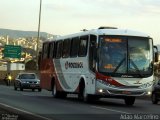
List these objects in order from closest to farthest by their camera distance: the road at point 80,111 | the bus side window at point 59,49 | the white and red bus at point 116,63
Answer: the road at point 80,111, the white and red bus at point 116,63, the bus side window at point 59,49

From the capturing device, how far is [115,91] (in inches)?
985

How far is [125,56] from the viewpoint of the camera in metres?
25.2

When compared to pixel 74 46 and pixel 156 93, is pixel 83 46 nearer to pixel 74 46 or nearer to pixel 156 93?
pixel 74 46

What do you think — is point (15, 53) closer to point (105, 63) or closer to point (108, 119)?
point (105, 63)

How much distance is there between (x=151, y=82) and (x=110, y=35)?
9.42 ft

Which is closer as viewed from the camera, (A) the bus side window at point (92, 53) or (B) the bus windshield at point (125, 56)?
(B) the bus windshield at point (125, 56)

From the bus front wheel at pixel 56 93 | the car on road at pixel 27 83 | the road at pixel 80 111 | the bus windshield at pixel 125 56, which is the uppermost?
the bus windshield at pixel 125 56

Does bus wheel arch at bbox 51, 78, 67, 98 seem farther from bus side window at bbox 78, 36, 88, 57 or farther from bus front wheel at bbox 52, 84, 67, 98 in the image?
bus side window at bbox 78, 36, 88, 57

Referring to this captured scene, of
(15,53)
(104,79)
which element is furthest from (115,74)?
(15,53)

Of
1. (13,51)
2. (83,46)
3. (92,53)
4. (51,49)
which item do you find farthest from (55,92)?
(13,51)

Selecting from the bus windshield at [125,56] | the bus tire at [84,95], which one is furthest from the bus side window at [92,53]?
the bus tire at [84,95]

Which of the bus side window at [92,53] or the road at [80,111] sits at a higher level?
the bus side window at [92,53]

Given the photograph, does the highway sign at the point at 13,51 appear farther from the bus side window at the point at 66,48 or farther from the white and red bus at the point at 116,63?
the white and red bus at the point at 116,63

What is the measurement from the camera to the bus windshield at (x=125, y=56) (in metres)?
25.1
